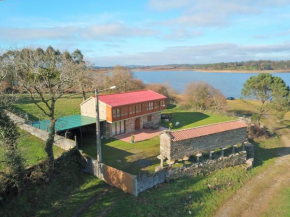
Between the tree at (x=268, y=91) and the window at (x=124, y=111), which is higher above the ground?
the tree at (x=268, y=91)

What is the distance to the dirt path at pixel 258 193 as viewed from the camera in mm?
16000

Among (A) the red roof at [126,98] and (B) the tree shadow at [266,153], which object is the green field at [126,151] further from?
(B) the tree shadow at [266,153]

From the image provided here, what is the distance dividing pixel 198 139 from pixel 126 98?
44.7ft

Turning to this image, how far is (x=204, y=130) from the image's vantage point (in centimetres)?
2030

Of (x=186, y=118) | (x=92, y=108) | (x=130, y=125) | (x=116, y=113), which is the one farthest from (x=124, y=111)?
(x=186, y=118)

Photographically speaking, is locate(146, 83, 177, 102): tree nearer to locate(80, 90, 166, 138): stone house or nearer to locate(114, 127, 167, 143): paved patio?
locate(80, 90, 166, 138): stone house

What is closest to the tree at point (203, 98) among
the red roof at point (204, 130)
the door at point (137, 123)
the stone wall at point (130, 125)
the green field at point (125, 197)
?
the door at point (137, 123)

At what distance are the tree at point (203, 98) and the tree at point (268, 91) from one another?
10.1 metres

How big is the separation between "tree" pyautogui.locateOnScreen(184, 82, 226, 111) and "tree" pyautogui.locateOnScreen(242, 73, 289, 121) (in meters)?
10.1

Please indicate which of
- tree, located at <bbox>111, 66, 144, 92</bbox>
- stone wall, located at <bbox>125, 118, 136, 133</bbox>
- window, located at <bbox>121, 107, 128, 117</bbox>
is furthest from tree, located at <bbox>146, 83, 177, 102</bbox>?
window, located at <bbox>121, 107, 128, 117</bbox>

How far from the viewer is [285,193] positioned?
18.5m

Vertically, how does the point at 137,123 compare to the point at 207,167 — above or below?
above

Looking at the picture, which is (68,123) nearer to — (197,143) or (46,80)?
(46,80)

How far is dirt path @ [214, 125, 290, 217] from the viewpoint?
16000 mm
